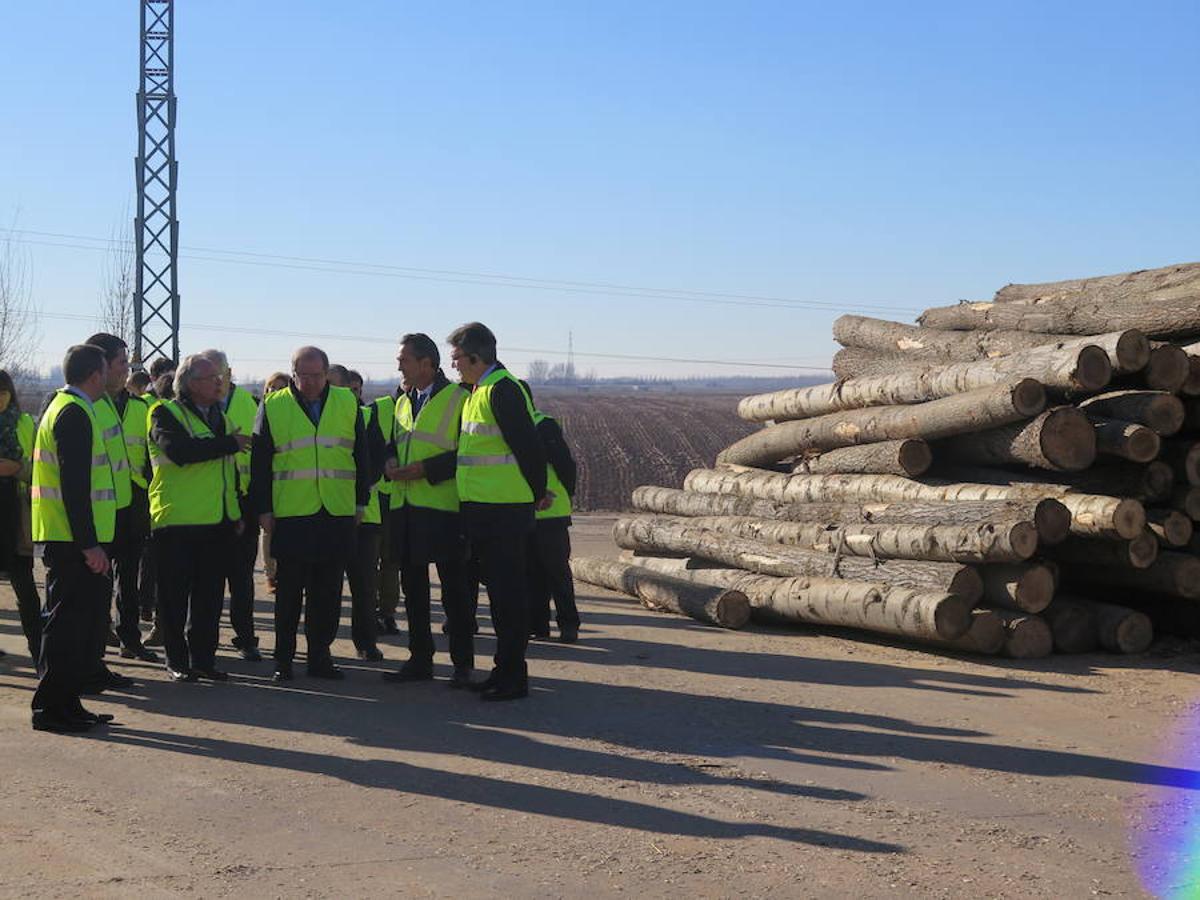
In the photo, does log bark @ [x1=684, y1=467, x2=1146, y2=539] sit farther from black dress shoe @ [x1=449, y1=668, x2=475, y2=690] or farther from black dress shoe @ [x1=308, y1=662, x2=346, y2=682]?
black dress shoe @ [x1=308, y1=662, x2=346, y2=682]

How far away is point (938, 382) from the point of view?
12383mm

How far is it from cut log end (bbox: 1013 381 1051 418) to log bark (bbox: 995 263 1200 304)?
1753 mm

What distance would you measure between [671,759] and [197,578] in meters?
3.64

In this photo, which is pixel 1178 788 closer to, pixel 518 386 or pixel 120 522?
pixel 518 386

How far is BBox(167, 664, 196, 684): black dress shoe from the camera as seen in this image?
920 cm

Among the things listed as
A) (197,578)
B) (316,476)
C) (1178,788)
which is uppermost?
(316,476)

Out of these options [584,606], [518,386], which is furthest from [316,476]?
[584,606]

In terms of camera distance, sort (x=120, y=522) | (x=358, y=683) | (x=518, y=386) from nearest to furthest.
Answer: (x=518, y=386) < (x=358, y=683) < (x=120, y=522)

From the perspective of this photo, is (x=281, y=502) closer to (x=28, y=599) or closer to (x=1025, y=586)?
(x=28, y=599)

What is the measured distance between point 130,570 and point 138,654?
1.92 feet

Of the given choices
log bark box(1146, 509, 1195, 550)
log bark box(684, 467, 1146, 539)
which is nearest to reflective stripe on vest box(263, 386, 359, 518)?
log bark box(684, 467, 1146, 539)

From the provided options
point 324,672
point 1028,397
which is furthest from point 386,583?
point 1028,397

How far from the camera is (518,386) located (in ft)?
28.2

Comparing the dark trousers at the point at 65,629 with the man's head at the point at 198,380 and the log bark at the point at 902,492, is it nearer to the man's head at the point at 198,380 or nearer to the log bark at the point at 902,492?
the man's head at the point at 198,380
